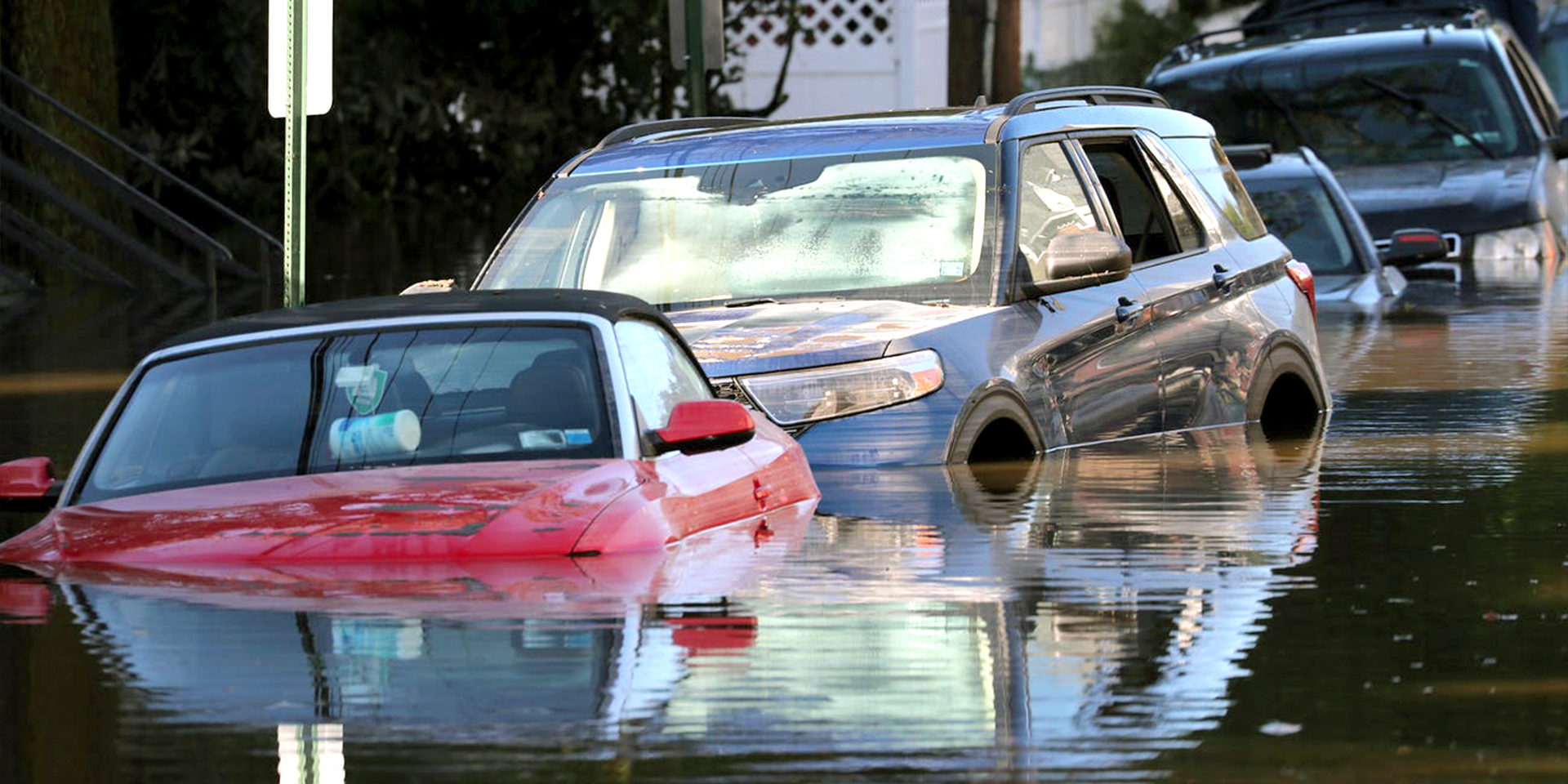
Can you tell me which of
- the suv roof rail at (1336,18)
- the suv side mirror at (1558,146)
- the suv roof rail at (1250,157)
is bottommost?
the suv side mirror at (1558,146)

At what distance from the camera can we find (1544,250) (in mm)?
22109

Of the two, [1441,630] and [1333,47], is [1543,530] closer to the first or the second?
[1441,630]

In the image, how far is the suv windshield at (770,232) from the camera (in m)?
11.5

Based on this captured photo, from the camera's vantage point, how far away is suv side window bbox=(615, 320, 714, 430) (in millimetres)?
8836

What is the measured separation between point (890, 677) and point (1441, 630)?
1.59m

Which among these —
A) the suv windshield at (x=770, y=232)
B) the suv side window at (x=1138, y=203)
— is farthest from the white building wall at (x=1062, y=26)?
the suv windshield at (x=770, y=232)

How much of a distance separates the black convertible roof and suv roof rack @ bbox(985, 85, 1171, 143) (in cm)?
282

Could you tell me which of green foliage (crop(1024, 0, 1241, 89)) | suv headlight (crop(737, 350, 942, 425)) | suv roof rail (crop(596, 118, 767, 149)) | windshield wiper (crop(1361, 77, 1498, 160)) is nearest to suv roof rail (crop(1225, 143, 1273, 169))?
windshield wiper (crop(1361, 77, 1498, 160))

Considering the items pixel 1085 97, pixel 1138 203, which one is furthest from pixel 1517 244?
pixel 1138 203

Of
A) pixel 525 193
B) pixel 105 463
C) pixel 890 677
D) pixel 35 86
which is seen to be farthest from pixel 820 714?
pixel 525 193

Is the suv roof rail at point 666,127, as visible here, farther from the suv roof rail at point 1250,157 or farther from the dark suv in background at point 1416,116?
the dark suv in background at point 1416,116

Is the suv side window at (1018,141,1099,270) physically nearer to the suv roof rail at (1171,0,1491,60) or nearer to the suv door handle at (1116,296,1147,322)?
the suv door handle at (1116,296,1147,322)

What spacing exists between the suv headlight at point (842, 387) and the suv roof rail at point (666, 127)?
2.17 metres

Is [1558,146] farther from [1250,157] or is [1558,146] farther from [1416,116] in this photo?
[1250,157]
